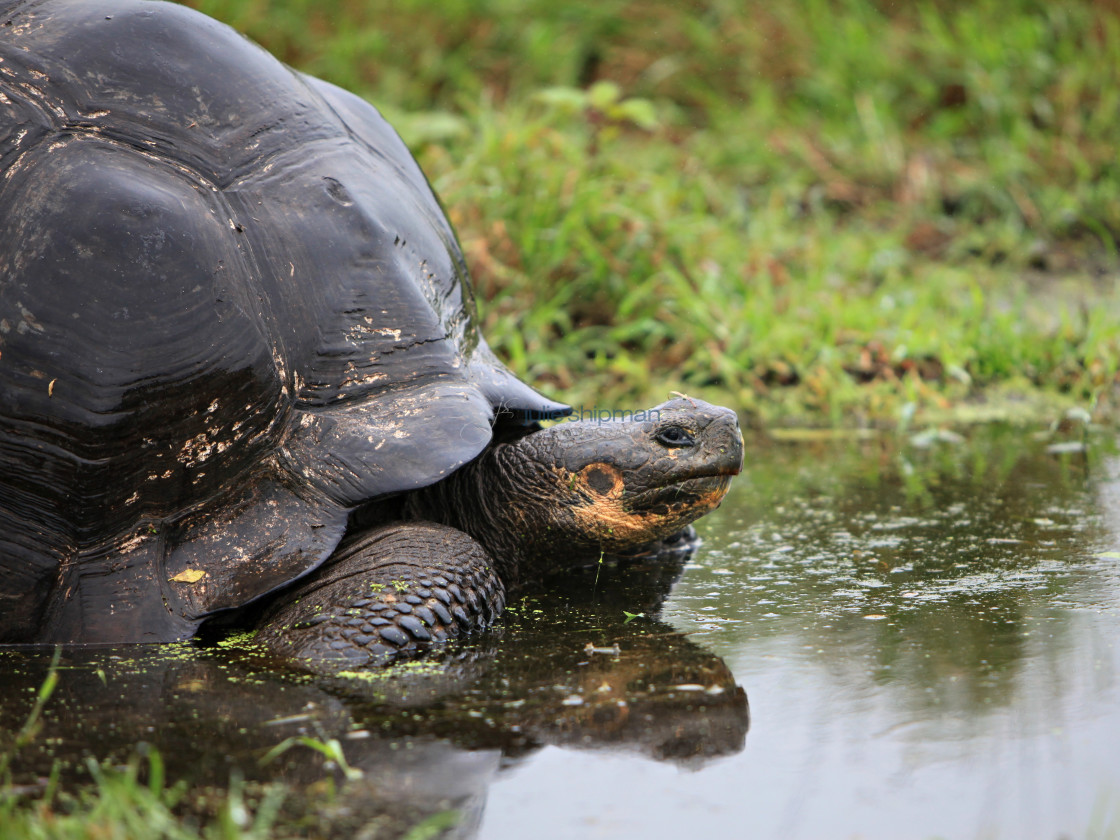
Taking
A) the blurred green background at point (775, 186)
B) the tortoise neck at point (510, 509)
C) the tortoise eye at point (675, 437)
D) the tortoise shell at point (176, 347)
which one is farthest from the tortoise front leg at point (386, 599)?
the blurred green background at point (775, 186)

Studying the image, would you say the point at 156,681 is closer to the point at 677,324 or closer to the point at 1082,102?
the point at 677,324

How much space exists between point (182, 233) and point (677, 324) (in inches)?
131

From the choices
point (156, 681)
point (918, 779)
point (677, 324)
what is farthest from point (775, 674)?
point (677, 324)

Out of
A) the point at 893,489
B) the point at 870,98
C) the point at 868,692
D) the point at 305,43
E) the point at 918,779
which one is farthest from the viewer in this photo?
the point at 305,43

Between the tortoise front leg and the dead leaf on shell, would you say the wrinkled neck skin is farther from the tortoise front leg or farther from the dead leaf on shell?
the dead leaf on shell

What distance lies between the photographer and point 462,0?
10305 millimetres

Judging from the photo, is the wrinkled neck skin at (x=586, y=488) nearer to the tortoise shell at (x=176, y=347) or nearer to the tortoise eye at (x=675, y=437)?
the tortoise eye at (x=675, y=437)

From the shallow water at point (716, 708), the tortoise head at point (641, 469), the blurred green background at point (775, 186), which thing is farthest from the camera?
the blurred green background at point (775, 186)

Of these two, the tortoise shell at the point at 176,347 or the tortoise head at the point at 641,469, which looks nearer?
the tortoise shell at the point at 176,347

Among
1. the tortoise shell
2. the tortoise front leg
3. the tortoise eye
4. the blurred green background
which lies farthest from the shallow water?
the blurred green background

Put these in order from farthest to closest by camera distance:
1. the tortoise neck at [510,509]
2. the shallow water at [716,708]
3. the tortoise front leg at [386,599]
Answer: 1. the tortoise neck at [510,509]
2. the tortoise front leg at [386,599]
3. the shallow water at [716,708]

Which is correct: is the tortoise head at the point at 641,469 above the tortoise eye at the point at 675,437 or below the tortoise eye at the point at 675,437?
below

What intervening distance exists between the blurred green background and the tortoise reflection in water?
85.3 inches

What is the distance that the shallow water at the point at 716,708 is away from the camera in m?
1.90
